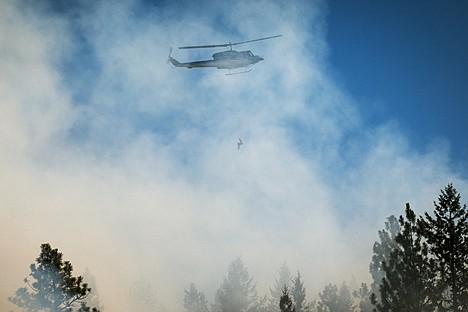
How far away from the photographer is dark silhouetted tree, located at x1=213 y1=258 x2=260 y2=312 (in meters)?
55.1

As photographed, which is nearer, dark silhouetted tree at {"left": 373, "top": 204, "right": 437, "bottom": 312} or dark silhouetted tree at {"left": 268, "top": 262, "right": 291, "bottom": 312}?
dark silhouetted tree at {"left": 373, "top": 204, "right": 437, "bottom": 312}

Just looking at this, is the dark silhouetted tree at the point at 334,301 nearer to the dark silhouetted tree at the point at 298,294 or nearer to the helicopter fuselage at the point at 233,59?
the dark silhouetted tree at the point at 298,294

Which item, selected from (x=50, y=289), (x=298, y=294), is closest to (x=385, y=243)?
(x=298, y=294)

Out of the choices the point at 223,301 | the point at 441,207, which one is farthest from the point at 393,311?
the point at 223,301

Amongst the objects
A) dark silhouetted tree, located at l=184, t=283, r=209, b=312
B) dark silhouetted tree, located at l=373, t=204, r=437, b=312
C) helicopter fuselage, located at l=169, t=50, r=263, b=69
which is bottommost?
dark silhouetted tree, located at l=373, t=204, r=437, b=312

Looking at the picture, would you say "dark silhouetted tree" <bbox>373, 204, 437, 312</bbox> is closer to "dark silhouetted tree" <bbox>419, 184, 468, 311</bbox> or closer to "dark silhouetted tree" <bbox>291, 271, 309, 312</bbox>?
"dark silhouetted tree" <bbox>419, 184, 468, 311</bbox>

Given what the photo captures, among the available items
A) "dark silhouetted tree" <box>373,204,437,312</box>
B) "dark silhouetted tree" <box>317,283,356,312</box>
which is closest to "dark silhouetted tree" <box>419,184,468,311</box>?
"dark silhouetted tree" <box>373,204,437,312</box>

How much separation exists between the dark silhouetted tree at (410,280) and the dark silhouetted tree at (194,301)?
54.2 metres

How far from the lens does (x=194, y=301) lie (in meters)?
71.8

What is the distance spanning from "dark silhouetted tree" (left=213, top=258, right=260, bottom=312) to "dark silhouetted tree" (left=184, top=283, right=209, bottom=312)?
15.2m

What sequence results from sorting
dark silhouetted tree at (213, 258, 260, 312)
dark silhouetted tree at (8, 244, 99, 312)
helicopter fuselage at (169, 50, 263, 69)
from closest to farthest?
dark silhouetted tree at (8, 244, 99, 312) → helicopter fuselage at (169, 50, 263, 69) → dark silhouetted tree at (213, 258, 260, 312)

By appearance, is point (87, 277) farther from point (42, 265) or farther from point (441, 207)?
point (441, 207)

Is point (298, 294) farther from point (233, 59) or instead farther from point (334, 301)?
point (233, 59)

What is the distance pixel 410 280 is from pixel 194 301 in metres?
57.4
